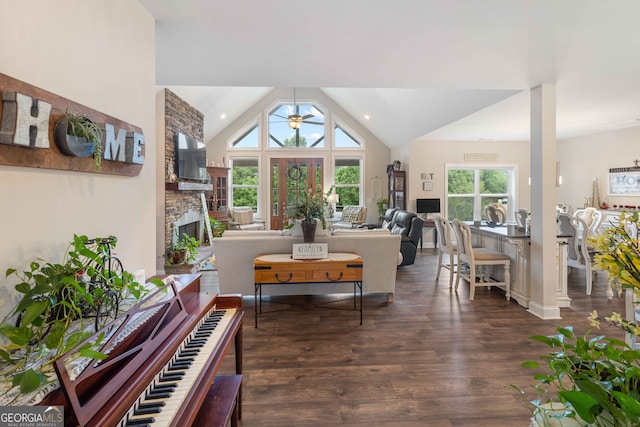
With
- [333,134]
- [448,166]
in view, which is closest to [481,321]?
[448,166]

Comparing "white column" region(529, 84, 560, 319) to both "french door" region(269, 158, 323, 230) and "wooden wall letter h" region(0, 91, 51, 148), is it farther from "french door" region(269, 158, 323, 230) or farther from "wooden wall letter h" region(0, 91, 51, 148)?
"french door" region(269, 158, 323, 230)

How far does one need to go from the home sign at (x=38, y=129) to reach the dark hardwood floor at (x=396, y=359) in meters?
1.61

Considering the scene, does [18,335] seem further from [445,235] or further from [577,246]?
[577,246]

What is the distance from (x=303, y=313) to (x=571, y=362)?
122 inches

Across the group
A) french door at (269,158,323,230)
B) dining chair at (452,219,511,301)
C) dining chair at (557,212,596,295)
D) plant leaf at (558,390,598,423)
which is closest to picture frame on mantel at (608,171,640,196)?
dining chair at (557,212,596,295)

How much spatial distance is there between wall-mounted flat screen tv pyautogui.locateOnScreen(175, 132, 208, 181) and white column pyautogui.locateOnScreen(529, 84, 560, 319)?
5623 millimetres

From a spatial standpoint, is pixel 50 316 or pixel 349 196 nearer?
pixel 50 316

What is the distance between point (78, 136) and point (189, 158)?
5538 millimetres

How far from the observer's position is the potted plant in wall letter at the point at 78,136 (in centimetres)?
125

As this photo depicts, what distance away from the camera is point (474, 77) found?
3.27 meters

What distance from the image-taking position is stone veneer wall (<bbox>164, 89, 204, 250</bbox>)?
5730 millimetres

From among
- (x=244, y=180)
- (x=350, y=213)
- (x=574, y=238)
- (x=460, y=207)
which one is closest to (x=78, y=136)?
(x=574, y=238)

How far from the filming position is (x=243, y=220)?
28.3ft

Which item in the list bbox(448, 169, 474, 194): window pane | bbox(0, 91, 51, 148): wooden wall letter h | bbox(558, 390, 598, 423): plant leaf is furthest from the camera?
bbox(448, 169, 474, 194): window pane
